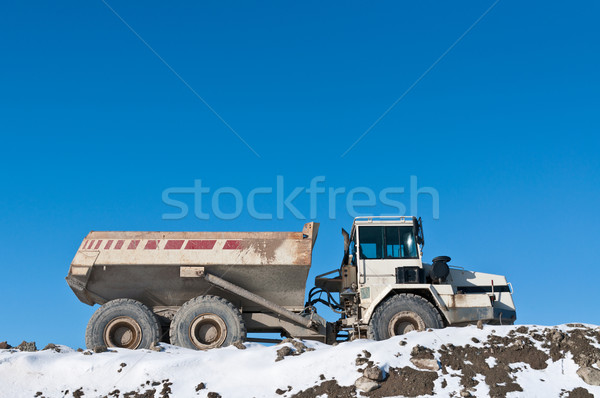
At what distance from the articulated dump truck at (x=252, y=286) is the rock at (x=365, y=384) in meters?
3.00

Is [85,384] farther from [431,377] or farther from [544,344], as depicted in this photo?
[544,344]

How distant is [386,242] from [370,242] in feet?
1.22

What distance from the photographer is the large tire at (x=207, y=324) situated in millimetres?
12453

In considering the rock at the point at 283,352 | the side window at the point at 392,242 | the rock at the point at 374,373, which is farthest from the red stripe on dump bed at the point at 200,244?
the rock at the point at 374,373

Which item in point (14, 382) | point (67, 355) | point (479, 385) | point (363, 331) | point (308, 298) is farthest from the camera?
point (308, 298)

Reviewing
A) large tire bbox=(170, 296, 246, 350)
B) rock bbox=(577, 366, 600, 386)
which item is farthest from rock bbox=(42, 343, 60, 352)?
rock bbox=(577, 366, 600, 386)

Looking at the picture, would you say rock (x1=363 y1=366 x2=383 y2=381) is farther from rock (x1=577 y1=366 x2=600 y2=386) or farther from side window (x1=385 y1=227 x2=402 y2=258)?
side window (x1=385 y1=227 x2=402 y2=258)

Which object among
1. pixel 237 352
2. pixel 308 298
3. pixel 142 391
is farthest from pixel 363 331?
pixel 142 391

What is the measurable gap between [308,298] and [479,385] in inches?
227

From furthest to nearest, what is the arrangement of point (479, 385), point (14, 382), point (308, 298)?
point (308, 298) < point (14, 382) < point (479, 385)

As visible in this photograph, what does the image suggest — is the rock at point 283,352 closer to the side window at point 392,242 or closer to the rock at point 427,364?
the rock at point 427,364

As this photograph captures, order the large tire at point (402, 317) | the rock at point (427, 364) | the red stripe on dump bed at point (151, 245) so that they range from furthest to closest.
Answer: the red stripe on dump bed at point (151, 245)
the large tire at point (402, 317)
the rock at point (427, 364)

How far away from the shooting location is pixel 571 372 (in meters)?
9.38

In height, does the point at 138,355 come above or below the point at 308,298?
below
